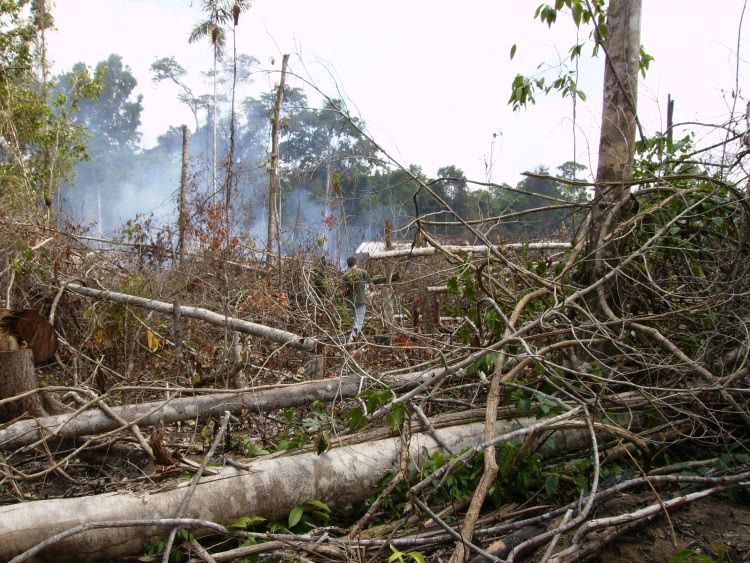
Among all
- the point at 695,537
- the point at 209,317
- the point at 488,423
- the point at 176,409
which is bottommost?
the point at 695,537

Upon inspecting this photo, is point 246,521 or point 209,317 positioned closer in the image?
point 246,521

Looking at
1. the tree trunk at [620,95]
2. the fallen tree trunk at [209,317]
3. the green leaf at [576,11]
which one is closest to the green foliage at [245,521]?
the fallen tree trunk at [209,317]

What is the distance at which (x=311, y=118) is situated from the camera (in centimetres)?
3309

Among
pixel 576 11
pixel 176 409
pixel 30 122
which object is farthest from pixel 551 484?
pixel 30 122

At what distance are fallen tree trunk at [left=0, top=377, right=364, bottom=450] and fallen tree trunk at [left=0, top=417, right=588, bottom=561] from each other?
0.63m

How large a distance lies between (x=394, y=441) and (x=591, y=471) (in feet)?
4.05

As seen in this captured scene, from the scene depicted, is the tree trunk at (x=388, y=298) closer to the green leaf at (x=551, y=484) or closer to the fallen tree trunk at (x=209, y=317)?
the fallen tree trunk at (x=209, y=317)

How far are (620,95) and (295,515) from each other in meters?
4.00

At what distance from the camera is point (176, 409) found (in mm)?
4145

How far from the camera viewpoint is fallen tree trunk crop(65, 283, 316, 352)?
543 cm

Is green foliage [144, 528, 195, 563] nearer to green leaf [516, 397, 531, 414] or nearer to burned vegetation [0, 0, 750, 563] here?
burned vegetation [0, 0, 750, 563]

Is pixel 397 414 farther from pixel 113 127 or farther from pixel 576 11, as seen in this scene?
pixel 113 127

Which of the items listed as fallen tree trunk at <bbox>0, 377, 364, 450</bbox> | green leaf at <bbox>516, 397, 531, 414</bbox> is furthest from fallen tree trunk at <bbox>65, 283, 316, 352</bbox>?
green leaf at <bbox>516, 397, 531, 414</bbox>

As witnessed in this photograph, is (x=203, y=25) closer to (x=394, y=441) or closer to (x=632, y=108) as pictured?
(x=632, y=108)
